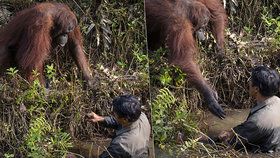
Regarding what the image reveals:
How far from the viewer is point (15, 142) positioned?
143 centimetres

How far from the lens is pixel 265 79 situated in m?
1.39

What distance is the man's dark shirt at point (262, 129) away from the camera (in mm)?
1409

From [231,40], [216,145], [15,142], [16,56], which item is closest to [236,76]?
[231,40]

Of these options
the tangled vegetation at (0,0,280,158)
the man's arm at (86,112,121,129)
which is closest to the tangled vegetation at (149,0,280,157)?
the tangled vegetation at (0,0,280,158)

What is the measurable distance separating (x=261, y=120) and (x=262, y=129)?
28 mm

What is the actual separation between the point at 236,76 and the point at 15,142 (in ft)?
2.30

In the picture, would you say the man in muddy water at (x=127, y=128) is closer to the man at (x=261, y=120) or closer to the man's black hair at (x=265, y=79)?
the man at (x=261, y=120)

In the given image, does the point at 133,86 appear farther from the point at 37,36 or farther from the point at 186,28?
the point at 37,36

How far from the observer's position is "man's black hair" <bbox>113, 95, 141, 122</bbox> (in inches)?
52.3

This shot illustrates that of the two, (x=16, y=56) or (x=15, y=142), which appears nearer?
(x=15, y=142)

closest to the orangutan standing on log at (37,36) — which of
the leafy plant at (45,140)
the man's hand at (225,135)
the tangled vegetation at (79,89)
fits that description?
the tangled vegetation at (79,89)

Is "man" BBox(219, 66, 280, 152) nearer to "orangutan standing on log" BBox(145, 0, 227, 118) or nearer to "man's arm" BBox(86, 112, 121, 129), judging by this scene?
"orangutan standing on log" BBox(145, 0, 227, 118)

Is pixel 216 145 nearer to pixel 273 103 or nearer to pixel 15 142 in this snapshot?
pixel 273 103

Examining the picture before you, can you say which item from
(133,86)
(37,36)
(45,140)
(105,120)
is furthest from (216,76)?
(37,36)
